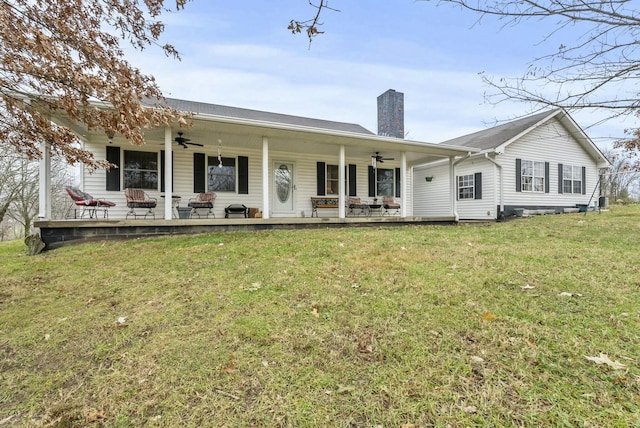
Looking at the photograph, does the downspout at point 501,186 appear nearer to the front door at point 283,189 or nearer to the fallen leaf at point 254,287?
the front door at point 283,189

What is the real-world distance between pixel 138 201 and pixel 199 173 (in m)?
1.88

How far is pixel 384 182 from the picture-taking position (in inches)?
463

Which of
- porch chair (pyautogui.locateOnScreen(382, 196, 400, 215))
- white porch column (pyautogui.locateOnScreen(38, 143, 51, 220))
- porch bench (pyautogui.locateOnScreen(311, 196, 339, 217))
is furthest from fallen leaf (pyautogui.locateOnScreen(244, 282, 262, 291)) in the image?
porch chair (pyautogui.locateOnScreen(382, 196, 400, 215))

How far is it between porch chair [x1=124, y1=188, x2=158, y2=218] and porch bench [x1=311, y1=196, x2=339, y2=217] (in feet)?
15.5

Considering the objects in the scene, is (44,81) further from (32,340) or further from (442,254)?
(442,254)

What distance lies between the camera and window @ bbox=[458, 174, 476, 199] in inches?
500

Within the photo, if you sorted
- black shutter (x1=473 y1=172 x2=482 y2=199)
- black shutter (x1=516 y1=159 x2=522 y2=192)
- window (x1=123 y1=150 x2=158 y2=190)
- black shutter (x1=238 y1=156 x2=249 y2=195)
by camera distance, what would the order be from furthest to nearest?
black shutter (x1=473 y1=172 x2=482 y2=199), black shutter (x1=516 y1=159 x2=522 y2=192), black shutter (x1=238 y1=156 x2=249 y2=195), window (x1=123 y1=150 x2=158 y2=190)

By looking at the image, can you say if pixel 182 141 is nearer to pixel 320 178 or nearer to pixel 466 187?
pixel 320 178

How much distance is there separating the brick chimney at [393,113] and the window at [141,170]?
27.3 ft

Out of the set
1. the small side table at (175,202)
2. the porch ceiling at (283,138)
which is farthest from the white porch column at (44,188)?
the small side table at (175,202)

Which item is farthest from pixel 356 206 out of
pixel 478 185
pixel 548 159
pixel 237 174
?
pixel 548 159

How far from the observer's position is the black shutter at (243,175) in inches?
377

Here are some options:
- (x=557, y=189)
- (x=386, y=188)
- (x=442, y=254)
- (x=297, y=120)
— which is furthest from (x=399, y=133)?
(x=442, y=254)

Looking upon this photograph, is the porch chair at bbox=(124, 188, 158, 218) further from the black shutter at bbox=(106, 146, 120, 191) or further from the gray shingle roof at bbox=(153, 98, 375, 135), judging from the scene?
the gray shingle roof at bbox=(153, 98, 375, 135)
